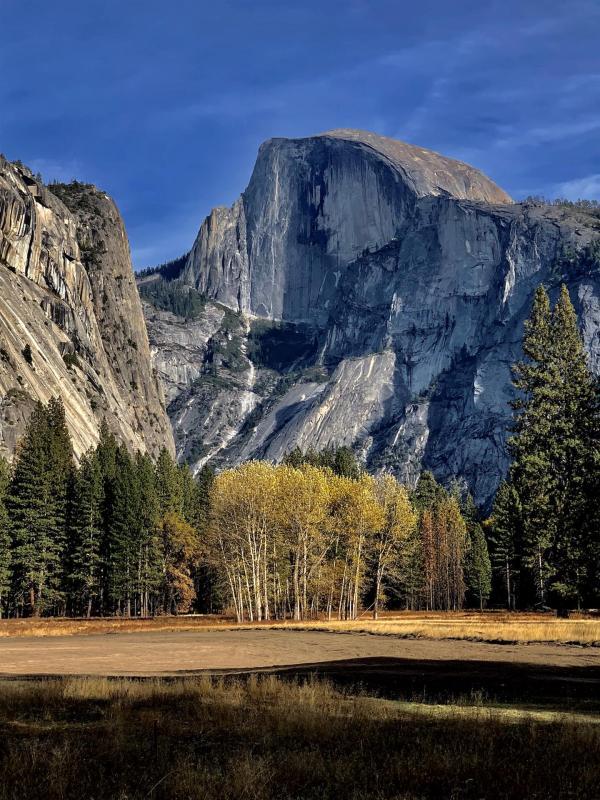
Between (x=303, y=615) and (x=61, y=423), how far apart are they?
42631 mm

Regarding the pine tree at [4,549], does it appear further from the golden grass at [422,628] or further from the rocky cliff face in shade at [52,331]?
the rocky cliff face in shade at [52,331]

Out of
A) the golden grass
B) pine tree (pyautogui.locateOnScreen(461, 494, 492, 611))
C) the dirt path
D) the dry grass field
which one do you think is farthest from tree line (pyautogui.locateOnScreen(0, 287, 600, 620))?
the dry grass field

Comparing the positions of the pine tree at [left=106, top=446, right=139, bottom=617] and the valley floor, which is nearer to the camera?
the valley floor

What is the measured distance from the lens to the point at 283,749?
1220 cm

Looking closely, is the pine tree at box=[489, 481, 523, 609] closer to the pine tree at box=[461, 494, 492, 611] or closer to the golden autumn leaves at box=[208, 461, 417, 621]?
the pine tree at box=[461, 494, 492, 611]

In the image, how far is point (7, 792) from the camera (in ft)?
31.5

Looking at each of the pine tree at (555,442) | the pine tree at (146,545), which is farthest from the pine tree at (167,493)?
the pine tree at (555,442)

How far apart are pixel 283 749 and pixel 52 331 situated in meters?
143

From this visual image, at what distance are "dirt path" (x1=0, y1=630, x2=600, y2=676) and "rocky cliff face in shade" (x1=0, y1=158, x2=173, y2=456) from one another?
68378 mm

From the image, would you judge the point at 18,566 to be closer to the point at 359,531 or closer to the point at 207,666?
the point at 359,531

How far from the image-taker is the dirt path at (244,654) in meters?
30.7

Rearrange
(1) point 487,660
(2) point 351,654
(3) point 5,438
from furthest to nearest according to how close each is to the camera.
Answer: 1. (3) point 5,438
2. (2) point 351,654
3. (1) point 487,660

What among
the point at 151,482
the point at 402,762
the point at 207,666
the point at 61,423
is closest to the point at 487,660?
the point at 207,666

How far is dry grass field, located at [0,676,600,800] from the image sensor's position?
997 centimetres
